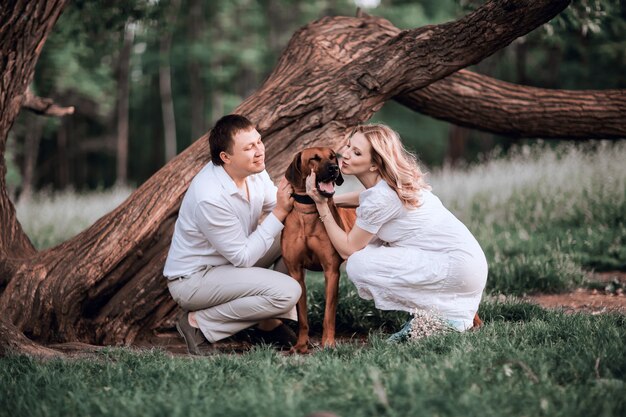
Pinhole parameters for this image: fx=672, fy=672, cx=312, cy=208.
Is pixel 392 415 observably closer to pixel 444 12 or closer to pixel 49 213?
pixel 49 213

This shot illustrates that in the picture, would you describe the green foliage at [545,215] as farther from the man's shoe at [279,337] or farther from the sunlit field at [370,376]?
the man's shoe at [279,337]

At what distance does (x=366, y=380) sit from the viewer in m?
3.28

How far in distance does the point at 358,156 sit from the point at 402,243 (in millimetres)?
695

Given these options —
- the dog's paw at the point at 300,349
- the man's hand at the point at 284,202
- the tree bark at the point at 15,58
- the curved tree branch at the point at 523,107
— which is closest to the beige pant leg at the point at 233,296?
the dog's paw at the point at 300,349

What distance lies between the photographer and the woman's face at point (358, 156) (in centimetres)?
468

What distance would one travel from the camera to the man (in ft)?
15.6

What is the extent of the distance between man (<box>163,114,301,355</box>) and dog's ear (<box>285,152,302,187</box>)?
68mm

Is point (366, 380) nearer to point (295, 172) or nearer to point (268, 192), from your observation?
point (295, 172)

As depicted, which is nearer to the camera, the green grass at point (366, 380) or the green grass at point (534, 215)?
the green grass at point (366, 380)

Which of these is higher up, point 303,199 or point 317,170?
point 317,170

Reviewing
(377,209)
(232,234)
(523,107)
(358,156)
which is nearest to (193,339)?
(232,234)

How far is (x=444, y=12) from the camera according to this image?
24172mm

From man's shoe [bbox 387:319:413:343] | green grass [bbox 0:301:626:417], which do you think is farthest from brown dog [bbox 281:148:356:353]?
green grass [bbox 0:301:626:417]

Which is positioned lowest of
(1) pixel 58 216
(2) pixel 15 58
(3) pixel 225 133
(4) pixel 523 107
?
(1) pixel 58 216
